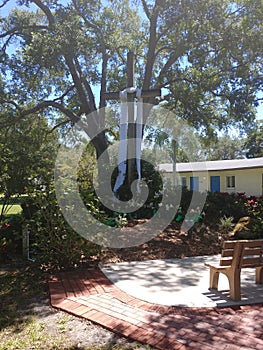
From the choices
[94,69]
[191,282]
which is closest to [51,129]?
[94,69]

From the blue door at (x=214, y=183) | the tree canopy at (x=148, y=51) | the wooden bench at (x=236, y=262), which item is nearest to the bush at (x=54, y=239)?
the wooden bench at (x=236, y=262)

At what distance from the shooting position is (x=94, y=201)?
5988 millimetres

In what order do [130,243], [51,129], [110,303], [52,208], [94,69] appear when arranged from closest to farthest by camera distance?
[110,303]
[52,208]
[130,243]
[94,69]
[51,129]

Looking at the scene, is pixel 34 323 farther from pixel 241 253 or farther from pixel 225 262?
pixel 241 253

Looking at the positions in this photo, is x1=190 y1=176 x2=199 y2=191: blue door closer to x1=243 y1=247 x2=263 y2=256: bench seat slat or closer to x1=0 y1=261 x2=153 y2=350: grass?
x1=243 y1=247 x2=263 y2=256: bench seat slat

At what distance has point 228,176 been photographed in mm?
23016

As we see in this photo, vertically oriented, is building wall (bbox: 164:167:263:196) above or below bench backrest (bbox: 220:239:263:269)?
above

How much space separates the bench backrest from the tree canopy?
7941mm

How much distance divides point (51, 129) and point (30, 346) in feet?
46.5

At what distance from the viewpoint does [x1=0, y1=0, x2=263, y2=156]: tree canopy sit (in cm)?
1129

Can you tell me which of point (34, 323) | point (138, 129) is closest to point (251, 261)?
point (34, 323)

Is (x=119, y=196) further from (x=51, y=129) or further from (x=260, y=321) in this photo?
(x=51, y=129)

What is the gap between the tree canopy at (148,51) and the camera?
444 inches

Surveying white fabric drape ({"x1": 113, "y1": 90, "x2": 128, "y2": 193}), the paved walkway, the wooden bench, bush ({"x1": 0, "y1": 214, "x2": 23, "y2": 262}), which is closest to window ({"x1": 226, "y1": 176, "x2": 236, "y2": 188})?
white fabric drape ({"x1": 113, "y1": 90, "x2": 128, "y2": 193})
